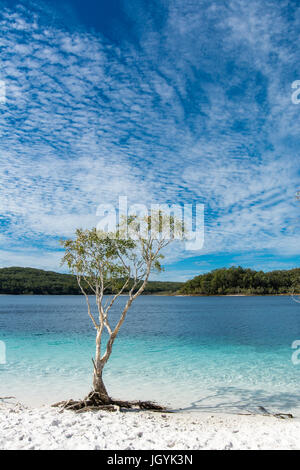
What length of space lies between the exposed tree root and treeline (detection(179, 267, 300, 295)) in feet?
492

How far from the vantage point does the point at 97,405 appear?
9047 mm

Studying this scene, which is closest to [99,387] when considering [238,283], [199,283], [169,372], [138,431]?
[138,431]

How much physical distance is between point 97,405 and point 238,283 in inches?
6260

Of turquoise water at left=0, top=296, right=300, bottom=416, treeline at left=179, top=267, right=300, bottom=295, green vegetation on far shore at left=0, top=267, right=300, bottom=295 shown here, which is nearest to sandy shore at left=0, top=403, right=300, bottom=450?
turquoise water at left=0, top=296, right=300, bottom=416

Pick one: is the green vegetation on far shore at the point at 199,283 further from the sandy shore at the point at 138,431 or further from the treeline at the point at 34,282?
the sandy shore at the point at 138,431

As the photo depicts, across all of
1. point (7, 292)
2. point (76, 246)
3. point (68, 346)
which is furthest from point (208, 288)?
point (76, 246)

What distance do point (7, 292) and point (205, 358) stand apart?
5199 inches

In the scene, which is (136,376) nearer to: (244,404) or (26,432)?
(244,404)

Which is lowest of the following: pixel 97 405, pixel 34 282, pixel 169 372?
pixel 34 282

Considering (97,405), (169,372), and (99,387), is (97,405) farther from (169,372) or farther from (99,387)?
(169,372)

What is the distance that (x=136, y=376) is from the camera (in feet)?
44.7

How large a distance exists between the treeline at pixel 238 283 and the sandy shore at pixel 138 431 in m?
151
